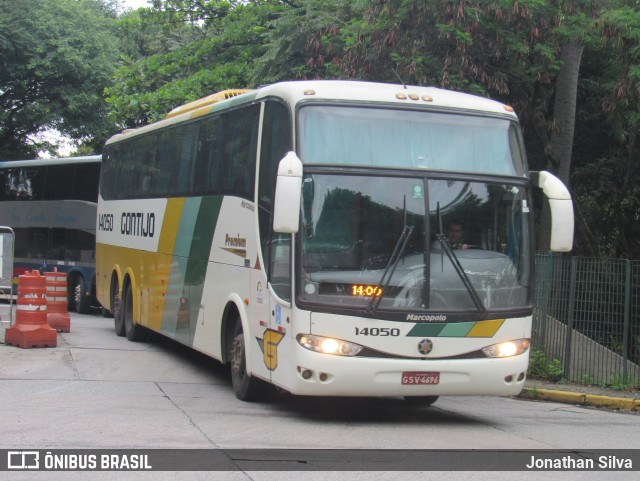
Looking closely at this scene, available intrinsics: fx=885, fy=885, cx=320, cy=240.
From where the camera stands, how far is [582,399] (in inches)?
495

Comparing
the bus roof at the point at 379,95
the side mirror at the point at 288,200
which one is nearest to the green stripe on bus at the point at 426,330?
the side mirror at the point at 288,200

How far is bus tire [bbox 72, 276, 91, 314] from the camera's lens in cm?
2434

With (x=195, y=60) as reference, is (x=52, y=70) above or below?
above

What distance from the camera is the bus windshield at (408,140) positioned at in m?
9.29

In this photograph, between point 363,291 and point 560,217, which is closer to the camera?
point 363,291

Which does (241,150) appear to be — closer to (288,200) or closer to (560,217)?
(288,200)

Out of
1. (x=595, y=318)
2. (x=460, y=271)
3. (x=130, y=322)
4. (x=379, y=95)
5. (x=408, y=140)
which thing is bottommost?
(x=130, y=322)

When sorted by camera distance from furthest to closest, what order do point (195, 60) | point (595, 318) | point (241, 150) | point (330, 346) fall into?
1. point (195, 60)
2. point (595, 318)
3. point (241, 150)
4. point (330, 346)

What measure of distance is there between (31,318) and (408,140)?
768 centimetres

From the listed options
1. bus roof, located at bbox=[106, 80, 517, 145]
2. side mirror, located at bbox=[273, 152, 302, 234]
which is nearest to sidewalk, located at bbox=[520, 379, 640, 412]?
bus roof, located at bbox=[106, 80, 517, 145]

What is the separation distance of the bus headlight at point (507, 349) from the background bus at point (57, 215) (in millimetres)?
16090

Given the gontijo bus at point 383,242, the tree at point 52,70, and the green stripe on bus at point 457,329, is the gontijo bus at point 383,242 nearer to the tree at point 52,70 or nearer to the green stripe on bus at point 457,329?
the green stripe on bus at point 457,329

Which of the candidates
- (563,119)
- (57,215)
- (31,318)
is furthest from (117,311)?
(563,119)

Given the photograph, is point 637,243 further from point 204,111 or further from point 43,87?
point 43,87
